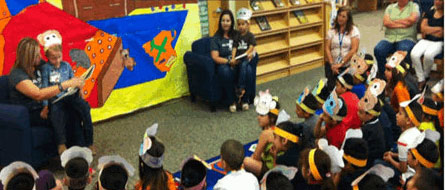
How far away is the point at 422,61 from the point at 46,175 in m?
4.37

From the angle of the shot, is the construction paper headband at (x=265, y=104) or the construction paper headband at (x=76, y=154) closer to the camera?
the construction paper headband at (x=76, y=154)

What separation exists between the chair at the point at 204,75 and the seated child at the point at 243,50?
117mm

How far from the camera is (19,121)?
3.67 metres

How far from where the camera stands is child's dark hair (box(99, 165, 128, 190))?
2.48 m

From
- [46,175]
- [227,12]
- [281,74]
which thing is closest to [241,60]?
[227,12]

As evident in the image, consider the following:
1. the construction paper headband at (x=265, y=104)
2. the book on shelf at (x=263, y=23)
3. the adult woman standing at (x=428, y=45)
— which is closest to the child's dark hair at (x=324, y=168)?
the construction paper headband at (x=265, y=104)

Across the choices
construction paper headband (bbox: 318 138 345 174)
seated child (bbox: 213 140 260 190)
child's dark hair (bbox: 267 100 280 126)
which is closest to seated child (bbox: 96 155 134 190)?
seated child (bbox: 213 140 260 190)

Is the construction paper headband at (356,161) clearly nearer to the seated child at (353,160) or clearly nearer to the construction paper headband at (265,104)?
the seated child at (353,160)

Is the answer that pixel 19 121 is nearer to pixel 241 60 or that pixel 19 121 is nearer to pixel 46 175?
pixel 46 175

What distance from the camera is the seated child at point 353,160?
270 centimetres

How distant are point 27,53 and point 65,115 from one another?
0.61m

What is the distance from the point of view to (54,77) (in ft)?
12.9

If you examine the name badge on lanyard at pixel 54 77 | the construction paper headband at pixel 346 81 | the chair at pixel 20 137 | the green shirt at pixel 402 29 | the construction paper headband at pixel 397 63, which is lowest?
the chair at pixel 20 137

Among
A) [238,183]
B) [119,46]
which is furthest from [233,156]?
[119,46]
